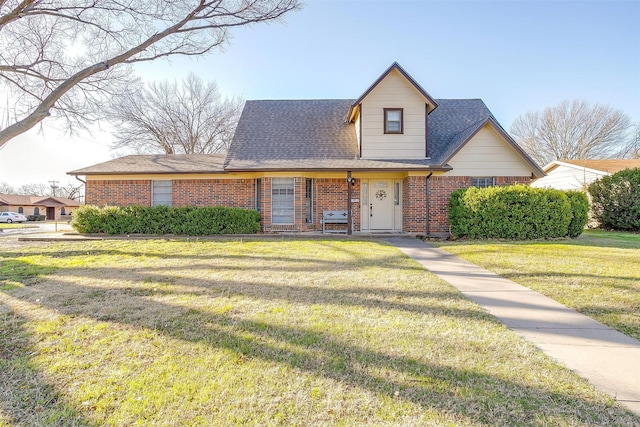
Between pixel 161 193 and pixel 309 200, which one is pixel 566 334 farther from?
pixel 161 193

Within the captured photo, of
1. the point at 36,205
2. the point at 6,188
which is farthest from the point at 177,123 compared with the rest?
the point at 6,188

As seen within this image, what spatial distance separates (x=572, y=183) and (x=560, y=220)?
1228 cm

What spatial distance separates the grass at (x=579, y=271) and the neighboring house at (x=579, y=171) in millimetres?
11147

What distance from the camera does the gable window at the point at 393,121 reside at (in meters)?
12.2

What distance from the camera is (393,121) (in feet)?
40.2

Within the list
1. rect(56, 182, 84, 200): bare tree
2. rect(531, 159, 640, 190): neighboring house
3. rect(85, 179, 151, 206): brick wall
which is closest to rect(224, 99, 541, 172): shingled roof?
rect(85, 179, 151, 206): brick wall

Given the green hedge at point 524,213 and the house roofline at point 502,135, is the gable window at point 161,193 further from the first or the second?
the green hedge at point 524,213

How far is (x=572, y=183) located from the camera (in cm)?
1880

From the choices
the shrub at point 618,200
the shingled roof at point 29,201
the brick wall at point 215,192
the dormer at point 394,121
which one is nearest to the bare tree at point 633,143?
the shrub at point 618,200

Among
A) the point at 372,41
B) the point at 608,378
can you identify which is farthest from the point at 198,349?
the point at 372,41

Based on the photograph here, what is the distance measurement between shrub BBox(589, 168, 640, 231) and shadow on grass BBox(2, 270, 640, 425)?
15.6 m

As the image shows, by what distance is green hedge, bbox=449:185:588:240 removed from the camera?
9.77 meters

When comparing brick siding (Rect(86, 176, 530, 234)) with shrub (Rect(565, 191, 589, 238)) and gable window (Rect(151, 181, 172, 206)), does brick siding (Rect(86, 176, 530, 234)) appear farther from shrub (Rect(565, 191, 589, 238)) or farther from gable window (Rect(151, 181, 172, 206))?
shrub (Rect(565, 191, 589, 238))

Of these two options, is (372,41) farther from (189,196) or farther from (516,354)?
(516,354)
